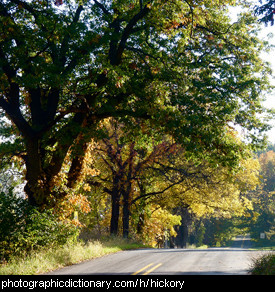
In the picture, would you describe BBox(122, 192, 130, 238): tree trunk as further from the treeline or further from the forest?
the treeline

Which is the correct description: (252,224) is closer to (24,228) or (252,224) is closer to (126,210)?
(126,210)

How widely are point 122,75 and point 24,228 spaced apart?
657 cm

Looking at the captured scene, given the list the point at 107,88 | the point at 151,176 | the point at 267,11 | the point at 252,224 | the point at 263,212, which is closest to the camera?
the point at 267,11

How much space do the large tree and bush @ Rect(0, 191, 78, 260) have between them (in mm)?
1172

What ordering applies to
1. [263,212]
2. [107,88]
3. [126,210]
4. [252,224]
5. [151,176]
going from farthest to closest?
[252,224] < [263,212] < [126,210] < [151,176] < [107,88]

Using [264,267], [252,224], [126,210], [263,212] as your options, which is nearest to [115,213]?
[126,210]

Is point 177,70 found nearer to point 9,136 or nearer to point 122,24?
point 122,24

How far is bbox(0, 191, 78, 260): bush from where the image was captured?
472 inches

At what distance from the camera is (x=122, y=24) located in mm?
16156

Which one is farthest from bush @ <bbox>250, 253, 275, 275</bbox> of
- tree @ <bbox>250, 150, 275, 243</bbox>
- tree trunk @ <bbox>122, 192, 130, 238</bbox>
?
tree @ <bbox>250, 150, 275, 243</bbox>

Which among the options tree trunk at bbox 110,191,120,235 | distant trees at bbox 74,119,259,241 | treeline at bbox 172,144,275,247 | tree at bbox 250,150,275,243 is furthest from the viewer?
tree at bbox 250,150,275,243

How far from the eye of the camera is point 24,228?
12430 mm

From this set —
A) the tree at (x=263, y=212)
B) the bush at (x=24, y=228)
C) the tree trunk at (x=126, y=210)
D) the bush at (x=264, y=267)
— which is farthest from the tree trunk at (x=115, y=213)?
the tree at (x=263, y=212)

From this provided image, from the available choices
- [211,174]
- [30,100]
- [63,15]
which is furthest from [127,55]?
[211,174]
